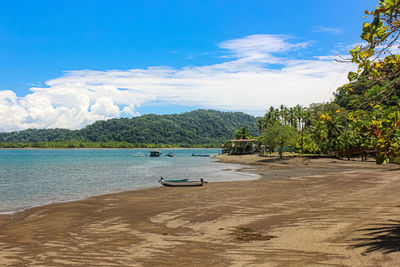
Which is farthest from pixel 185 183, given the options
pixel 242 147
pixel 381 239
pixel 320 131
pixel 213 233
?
pixel 242 147

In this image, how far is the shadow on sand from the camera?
9.02m

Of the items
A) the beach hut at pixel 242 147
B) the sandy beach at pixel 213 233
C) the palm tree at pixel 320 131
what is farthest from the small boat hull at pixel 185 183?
the beach hut at pixel 242 147

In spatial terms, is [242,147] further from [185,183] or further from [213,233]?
[213,233]

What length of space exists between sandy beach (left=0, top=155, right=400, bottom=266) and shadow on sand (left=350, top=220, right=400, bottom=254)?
0.03 metres

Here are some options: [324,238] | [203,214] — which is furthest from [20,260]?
[324,238]

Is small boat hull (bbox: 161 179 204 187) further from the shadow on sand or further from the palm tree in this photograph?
the palm tree

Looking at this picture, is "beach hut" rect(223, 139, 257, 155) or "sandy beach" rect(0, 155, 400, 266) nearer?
"sandy beach" rect(0, 155, 400, 266)

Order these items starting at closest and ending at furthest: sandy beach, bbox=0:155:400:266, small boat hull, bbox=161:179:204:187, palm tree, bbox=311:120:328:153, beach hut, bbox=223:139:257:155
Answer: sandy beach, bbox=0:155:400:266
small boat hull, bbox=161:179:204:187
palm tree, bbox=311:120:328:153
beach hut, bbox=223:139:257:155

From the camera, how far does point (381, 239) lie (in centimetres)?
987

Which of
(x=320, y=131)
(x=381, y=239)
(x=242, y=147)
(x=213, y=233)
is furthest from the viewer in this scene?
(x=242, y=147)

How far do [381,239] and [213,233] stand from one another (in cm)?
595

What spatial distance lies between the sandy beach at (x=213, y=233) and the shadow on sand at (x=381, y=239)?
1.1 inches

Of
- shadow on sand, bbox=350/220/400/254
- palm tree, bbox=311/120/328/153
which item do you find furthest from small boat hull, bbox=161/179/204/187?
palm tree, bbox=311/120/328/153

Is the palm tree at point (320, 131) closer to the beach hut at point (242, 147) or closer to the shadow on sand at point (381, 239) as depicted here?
the beach hut at point (242, 147)
